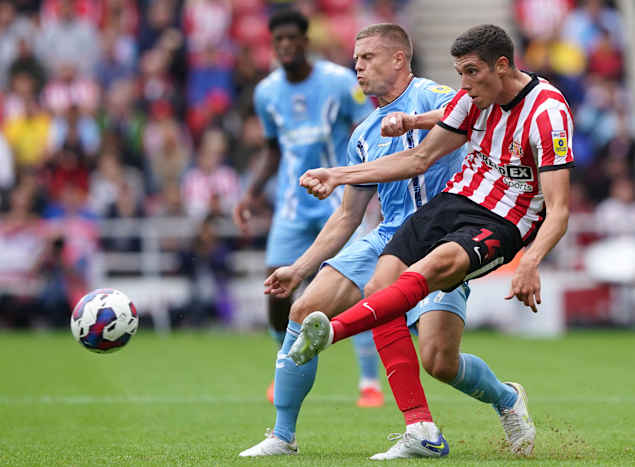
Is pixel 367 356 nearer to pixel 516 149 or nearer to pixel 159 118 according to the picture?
pixel 516 149

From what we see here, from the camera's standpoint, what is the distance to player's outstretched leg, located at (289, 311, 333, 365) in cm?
520

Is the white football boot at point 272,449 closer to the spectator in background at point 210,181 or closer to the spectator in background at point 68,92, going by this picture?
the spectator in background at point 210,181

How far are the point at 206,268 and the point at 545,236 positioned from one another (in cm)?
1120

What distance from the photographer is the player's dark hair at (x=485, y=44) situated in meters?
5.77

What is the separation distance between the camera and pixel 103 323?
265 inches

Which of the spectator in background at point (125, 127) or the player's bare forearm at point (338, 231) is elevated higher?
the spectator in background at point (125, 127)

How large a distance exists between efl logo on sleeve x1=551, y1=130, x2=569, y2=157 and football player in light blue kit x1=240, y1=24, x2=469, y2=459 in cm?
78

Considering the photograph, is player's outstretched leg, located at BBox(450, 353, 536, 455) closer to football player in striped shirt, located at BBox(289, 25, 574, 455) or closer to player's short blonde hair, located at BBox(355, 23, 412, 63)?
football player in striped shirt, located at BBox(289, 25, 574, 455)

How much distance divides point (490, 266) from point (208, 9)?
14.4m

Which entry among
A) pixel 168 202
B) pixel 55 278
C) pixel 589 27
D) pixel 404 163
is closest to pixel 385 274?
pixel 404 163

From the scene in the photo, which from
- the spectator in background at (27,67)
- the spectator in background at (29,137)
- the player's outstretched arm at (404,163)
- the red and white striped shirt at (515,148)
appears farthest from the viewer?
the spectator in background at (27,67)

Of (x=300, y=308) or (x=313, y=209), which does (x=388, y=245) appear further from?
(x=313, y=209)

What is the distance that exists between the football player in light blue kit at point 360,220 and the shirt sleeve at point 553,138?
0.67 m

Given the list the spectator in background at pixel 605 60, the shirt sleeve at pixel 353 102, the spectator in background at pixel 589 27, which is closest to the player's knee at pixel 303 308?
the shirt sleeve at pixel 353 102
